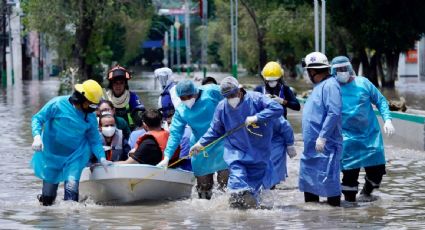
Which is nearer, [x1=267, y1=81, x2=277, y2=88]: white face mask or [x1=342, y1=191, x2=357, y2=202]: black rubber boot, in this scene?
[x1=342, y1=191, x2=357, y2=202]: black rubber boot

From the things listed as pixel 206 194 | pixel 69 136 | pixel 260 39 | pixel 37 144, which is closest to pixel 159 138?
pixel 206 194

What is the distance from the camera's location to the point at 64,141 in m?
13.0

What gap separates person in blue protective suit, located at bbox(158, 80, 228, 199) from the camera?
13266mm

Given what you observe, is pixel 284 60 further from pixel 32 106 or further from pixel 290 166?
pixel 290 166

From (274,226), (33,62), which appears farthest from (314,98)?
(33,62)

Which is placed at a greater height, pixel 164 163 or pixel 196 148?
pixel 196 148

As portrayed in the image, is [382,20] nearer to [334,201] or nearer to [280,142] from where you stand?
[280,142]

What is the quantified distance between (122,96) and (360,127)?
129 inches

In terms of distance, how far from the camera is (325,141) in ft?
40.3

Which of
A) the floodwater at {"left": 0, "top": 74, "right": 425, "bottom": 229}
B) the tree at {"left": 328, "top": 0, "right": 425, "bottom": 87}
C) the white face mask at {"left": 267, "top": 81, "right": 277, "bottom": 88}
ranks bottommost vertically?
the floodwater at {"left": 0, "top": 74, "right": 425, "bottom": 229}

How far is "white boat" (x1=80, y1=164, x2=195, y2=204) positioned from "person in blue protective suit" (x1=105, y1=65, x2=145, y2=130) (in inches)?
56.4

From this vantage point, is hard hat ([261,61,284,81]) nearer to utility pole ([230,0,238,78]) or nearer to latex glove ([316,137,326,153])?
latex glove ([316,137,326,153])

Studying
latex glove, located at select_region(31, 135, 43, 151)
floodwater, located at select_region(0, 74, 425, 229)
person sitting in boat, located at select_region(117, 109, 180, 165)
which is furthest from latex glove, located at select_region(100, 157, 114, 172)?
latex glove, located at select_region(31, 135, 43, 151)

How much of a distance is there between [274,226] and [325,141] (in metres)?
1.19
